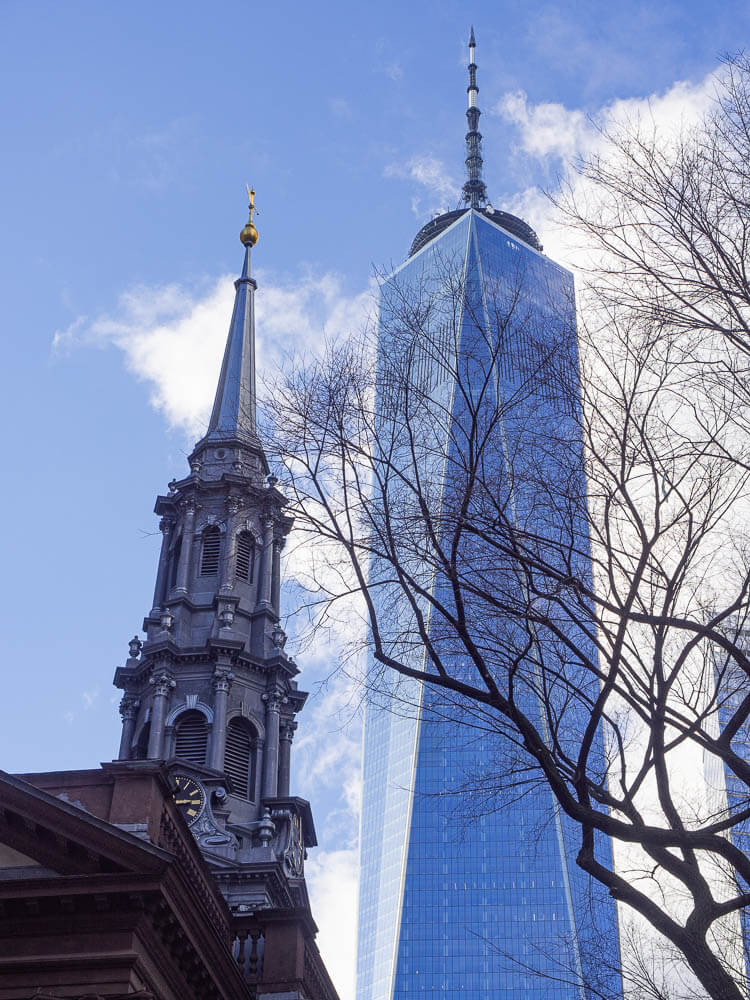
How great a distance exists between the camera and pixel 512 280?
2091 centimetres

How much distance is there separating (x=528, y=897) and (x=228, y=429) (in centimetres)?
8659

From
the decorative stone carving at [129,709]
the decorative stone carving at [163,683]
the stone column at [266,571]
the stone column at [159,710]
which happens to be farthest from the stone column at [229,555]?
the decorative stone carving at [129,709]

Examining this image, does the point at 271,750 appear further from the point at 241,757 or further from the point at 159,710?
the point at 159,710

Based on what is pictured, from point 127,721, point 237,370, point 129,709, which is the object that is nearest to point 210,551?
point 129,709

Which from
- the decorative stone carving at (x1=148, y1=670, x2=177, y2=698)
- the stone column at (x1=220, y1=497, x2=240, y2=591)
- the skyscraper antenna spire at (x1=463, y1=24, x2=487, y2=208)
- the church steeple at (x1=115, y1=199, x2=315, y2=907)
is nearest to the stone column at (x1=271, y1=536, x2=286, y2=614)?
the church steeple at (x1=115, y1=199, x2=315, y2=907)

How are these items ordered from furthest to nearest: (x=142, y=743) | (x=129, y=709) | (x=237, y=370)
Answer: (x=237, y=370) < (x=129, y=709) < (x=142, y=743)

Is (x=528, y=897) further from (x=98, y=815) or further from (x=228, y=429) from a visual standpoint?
(x=98, y=815)

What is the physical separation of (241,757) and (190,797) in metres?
→ 3.95

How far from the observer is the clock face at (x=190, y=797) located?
43.0m

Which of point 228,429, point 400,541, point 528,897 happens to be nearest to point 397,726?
point 528,897

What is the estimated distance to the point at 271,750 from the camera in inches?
1861

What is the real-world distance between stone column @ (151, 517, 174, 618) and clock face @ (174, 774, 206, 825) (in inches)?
333

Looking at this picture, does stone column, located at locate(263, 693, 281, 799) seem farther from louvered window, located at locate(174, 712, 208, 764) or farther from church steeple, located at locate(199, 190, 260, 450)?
church steeple, located at locate(199, 190, 260, 450)

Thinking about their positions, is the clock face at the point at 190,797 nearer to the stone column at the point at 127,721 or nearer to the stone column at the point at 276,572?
the stone column at the point at 127,721
